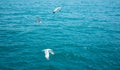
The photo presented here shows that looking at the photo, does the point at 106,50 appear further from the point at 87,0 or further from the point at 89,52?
the point at 87,0

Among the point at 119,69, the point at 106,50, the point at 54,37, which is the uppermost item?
the point at 54,37

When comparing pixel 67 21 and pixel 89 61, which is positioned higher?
pixel 67 21

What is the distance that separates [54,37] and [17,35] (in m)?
4.53

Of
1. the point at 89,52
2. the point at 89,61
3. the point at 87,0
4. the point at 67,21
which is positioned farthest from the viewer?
the point at 87,0

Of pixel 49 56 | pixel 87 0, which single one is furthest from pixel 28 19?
pixel 87 0

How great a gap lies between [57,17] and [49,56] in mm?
13276

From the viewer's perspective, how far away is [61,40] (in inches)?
810

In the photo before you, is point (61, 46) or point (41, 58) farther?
point (61, 46)

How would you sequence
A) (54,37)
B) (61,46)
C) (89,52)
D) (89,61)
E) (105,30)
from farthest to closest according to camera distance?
(105,30), (54,37), (61,46), (89,52), (89,61)

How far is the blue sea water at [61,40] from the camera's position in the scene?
51.7ft

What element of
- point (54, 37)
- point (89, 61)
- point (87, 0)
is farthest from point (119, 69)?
point (87, 0)

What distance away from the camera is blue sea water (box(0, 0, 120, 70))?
1577 cm

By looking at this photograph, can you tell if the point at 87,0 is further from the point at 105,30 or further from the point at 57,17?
the point at 105,30

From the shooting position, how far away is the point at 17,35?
21500 millimetres
